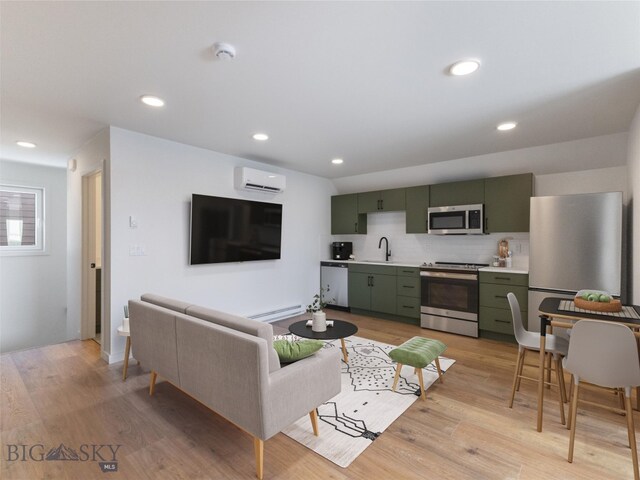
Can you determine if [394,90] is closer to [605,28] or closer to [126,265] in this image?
[605,28]

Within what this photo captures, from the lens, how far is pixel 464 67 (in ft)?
6.94

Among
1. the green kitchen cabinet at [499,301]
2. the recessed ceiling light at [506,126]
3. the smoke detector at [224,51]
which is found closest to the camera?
the smoke detector at [224,51]

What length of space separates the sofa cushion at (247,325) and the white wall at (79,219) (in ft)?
5.90

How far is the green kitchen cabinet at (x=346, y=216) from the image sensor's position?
19.4 ft

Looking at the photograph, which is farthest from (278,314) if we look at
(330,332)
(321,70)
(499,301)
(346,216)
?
(321,70)

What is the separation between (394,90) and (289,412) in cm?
246

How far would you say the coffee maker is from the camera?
612 centimetres

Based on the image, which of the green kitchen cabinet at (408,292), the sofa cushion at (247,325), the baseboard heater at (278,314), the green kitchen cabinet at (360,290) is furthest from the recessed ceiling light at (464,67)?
the baseboard heater at (278,314)

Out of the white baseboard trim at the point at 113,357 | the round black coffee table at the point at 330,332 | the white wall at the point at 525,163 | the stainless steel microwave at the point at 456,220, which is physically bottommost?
the white baseboard trim at the point at 113,357

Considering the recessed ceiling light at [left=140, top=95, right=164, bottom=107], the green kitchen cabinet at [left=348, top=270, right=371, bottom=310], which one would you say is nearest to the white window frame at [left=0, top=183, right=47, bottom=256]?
the recessed ceiling light at [left=140, top=95, right=164, bottom=107]

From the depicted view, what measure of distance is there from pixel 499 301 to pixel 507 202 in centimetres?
136

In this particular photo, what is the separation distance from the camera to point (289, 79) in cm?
230

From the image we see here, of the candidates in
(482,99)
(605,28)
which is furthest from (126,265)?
(605,28)

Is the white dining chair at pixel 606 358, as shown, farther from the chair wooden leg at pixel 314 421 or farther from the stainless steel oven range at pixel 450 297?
the stainless steel oven range at pixel 450 297
